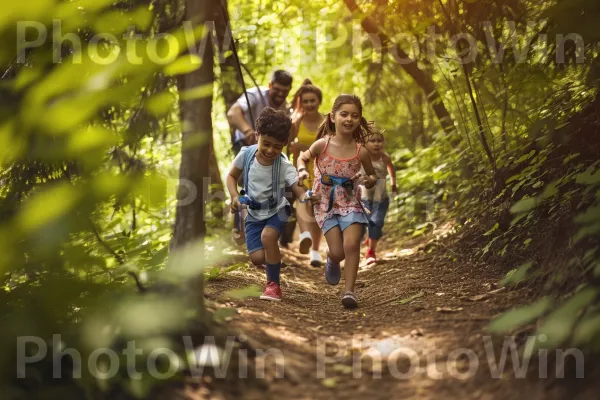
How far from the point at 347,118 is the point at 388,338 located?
8.24 feet

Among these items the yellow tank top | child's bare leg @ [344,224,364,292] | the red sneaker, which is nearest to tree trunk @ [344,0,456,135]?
the yellow tank top

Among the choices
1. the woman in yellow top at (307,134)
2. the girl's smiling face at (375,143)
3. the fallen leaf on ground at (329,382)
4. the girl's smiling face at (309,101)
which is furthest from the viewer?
the girl's smiling face at (375,143)

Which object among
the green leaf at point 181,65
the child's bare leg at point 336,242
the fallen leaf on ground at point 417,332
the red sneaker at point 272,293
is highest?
the green leaf at point 181,65

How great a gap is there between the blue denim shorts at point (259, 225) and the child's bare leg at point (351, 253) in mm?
592

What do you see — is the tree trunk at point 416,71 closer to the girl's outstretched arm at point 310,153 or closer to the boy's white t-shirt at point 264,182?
the girl's outstretched arm at point 310,153

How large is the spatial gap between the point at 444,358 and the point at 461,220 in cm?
394

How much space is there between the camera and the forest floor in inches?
123

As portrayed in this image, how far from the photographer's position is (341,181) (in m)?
5.80

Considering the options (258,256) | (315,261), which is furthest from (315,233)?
(258,256)

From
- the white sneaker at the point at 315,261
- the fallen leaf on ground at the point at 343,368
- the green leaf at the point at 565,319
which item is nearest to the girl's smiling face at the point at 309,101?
the white sneaker at the point at 315,261

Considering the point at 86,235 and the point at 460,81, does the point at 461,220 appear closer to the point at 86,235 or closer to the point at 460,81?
the point at 460,81

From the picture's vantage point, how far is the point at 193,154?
345 centimetres

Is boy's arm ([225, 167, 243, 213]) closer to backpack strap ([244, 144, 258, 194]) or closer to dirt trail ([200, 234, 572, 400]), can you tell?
backpack strap ([244, 144, 258, 194])

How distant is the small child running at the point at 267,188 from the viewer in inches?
214
